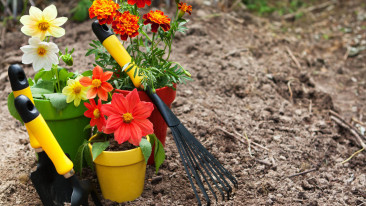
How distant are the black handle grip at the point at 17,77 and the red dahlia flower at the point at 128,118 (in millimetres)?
248

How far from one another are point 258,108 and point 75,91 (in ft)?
3.35

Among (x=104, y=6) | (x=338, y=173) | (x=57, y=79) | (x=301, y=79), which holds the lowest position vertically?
(x=338, y=173)

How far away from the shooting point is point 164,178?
1485 millimetres

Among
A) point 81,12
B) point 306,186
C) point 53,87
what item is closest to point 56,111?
point 53,87

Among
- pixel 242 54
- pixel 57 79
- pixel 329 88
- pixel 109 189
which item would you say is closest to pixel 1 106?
pixel 57 79

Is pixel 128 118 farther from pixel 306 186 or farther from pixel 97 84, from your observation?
pixel 306 186

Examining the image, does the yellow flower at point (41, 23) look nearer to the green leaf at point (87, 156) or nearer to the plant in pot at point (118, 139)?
the plant in pot at point (118, 139)

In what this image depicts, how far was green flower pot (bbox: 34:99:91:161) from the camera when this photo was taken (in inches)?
51.3

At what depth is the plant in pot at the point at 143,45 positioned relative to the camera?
123 centimetres

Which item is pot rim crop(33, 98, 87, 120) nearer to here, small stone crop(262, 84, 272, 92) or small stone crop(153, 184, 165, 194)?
small stone crop(153, 184, 165, 194)

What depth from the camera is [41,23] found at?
1.26 m

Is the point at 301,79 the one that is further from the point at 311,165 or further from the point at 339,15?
the point at 339,15

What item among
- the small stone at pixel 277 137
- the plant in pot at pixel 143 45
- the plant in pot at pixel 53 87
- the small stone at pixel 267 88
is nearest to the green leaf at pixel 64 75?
the plant in pot at pixel 53 87

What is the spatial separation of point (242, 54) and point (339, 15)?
5.35 feet
